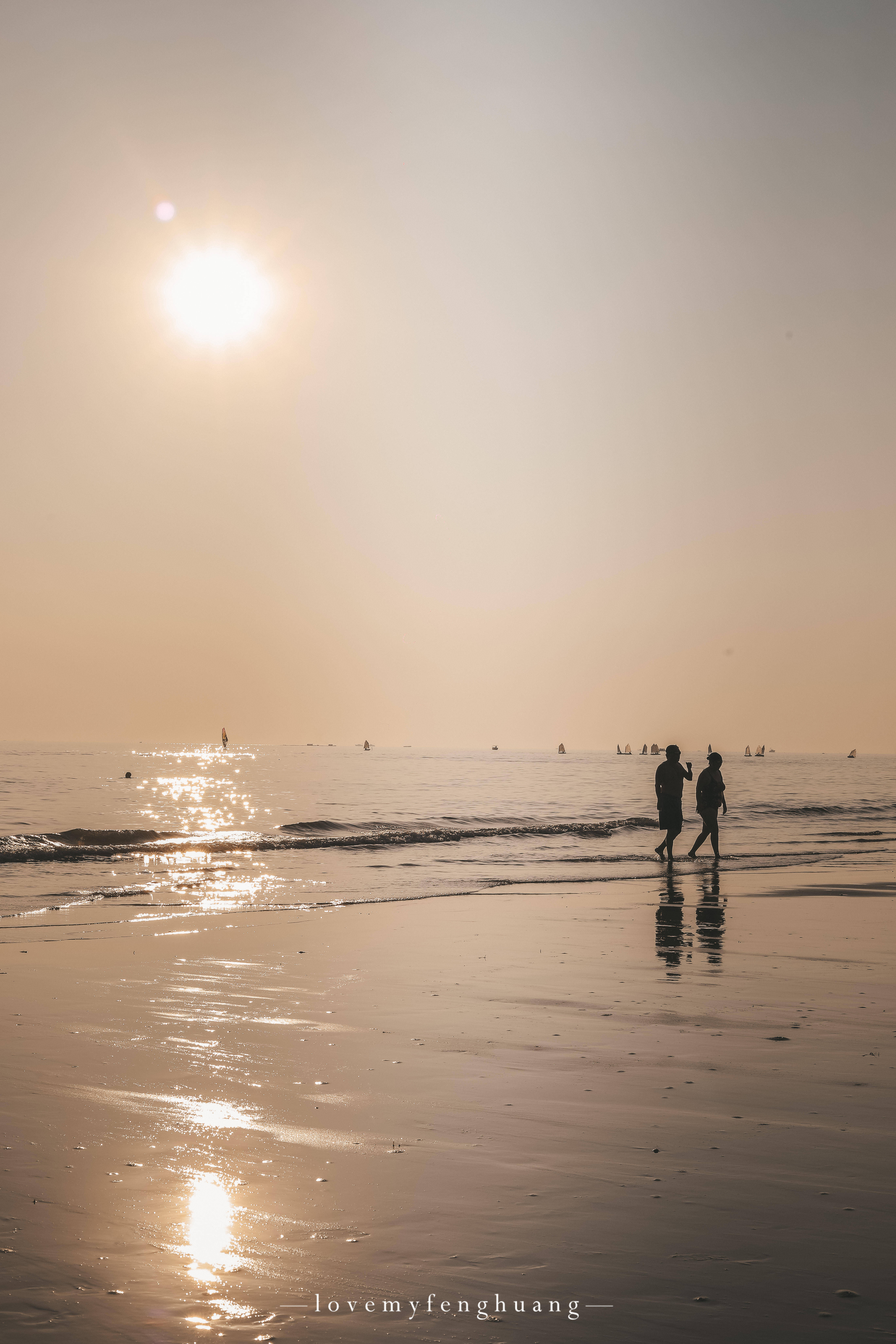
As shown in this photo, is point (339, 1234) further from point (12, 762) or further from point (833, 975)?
point (12, 762)

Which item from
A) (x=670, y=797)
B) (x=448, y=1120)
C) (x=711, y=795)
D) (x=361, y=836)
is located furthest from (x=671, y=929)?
(x=361, y=836)

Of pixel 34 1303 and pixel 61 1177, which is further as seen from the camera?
pixel 61 1177

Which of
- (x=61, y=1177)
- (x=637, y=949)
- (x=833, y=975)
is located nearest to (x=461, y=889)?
(x=637, y=949)

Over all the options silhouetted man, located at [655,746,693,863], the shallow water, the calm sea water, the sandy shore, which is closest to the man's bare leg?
silhouetted man, located at [655,746,693,863]

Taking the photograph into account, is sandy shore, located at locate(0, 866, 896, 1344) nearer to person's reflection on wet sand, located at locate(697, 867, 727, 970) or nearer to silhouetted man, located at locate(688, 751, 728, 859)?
person's reflection on wet sand, located at locate(697, 867, 727, 970)

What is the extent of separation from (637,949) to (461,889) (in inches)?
306

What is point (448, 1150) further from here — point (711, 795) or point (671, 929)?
point (711, 795)

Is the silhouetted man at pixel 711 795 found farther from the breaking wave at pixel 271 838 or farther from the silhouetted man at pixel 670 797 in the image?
the breaking wave at pixel 271 838

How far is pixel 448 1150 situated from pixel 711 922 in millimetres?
9898

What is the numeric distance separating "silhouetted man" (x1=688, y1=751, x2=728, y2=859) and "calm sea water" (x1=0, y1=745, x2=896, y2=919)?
1.04m

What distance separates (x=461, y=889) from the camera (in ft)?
62.7

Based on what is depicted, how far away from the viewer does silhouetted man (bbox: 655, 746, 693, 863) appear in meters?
23.0

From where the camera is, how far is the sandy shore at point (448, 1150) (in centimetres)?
350

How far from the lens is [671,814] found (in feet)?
77.4
